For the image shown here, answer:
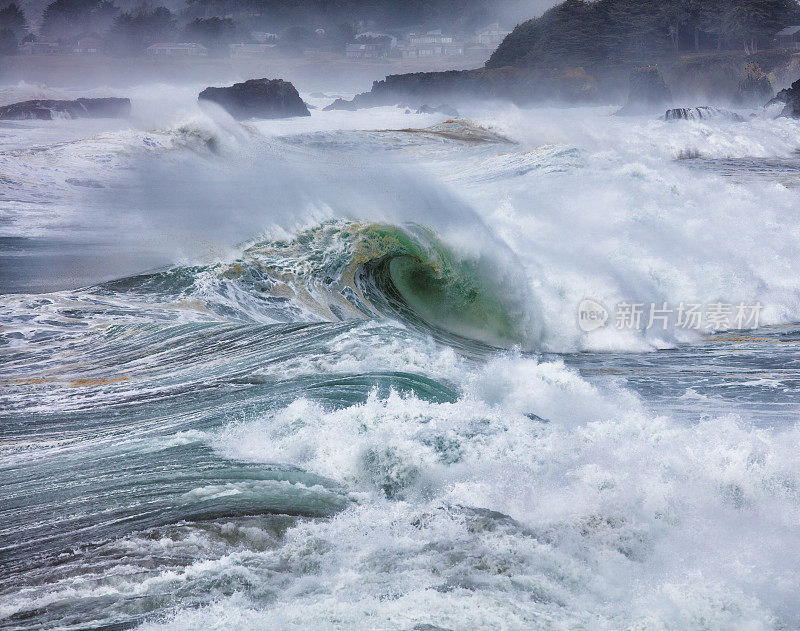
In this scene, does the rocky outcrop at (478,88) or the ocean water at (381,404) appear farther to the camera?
the rocky outcrop at (478,88)

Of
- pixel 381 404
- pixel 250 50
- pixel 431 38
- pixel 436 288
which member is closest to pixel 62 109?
pixel 250 50

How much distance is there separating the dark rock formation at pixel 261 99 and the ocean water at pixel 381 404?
16.6 m

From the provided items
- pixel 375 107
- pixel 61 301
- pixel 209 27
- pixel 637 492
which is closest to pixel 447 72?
pixel 375 107

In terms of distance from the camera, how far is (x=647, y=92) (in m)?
37.1

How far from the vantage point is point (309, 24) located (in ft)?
116

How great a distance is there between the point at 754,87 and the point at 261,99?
28.1 m

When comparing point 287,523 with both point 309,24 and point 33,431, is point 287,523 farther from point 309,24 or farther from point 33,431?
point 309,24

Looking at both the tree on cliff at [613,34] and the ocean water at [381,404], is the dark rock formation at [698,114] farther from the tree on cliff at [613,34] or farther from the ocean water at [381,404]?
the ocean water at [381,404]

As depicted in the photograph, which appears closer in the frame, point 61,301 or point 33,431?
point 33,431

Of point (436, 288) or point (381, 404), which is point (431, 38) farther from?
point (381, 404)

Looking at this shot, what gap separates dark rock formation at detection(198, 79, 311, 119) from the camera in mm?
25734

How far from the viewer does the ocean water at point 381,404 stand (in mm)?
2234

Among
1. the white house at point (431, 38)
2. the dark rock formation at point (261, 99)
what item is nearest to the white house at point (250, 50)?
the dark rock formation at point (261, 99)

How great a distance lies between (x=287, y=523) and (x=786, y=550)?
1.96 meters
